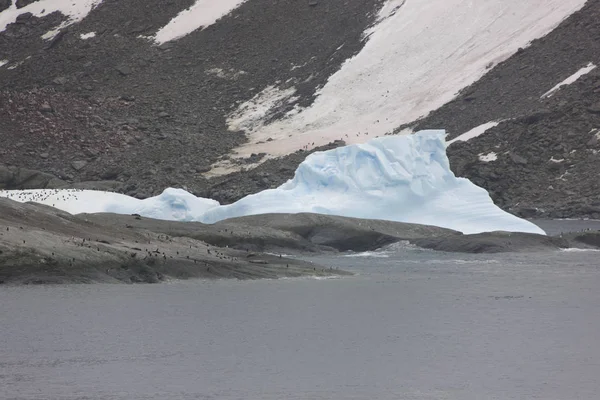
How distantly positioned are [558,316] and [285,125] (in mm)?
61605

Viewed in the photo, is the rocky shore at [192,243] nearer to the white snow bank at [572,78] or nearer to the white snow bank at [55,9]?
the white snow bank at [572,78]

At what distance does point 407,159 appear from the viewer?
159 ft

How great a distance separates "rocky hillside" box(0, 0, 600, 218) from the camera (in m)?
71.0

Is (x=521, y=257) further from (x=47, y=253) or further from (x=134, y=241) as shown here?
(x=47, y=253)

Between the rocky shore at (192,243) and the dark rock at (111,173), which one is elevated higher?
the dark rock at (111,173)

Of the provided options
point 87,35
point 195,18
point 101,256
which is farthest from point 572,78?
point 101,256

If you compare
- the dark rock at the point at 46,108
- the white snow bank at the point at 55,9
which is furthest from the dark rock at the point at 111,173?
the white snow bank at the point at 55,9

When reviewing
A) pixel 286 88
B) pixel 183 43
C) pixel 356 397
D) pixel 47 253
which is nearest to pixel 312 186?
pixel 47 253

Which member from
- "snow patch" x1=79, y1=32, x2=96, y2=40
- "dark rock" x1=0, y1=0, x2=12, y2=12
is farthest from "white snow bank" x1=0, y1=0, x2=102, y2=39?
"snow patch" x1=79, y1=32, x2=96, y2=40

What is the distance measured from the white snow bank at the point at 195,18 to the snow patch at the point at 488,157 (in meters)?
39.5

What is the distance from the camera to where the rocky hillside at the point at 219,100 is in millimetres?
71000

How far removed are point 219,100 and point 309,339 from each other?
7071 centimetres

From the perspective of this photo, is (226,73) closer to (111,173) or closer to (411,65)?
(411,65)

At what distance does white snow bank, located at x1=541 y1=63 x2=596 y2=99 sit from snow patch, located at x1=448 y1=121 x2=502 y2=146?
13.1 ft
